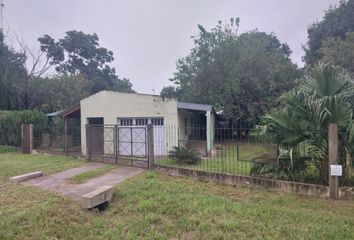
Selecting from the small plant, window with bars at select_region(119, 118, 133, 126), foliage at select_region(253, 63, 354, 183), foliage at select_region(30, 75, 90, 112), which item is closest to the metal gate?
window with bars at select_region(119, 118, 133, 126)

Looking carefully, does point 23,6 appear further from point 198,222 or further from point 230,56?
point 198,222

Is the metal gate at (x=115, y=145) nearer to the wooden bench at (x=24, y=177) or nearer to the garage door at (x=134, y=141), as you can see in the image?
the garage door at (x=134, y=141)

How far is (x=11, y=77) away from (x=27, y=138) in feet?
30.2

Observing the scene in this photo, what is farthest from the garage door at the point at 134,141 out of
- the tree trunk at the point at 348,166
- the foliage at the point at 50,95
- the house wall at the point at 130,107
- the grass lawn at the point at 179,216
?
the foliage at the point at 50,95

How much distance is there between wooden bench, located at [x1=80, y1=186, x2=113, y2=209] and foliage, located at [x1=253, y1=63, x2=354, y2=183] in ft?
12.6

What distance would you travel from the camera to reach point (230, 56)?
23.2 metres

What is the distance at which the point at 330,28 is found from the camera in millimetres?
26375

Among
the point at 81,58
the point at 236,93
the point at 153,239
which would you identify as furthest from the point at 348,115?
the point at 81,58

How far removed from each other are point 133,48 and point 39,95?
9739mm

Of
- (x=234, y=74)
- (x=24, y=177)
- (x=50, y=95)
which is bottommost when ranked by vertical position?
(x=24, y=177)

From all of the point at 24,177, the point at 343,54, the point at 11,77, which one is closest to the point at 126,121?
the point at 24,177

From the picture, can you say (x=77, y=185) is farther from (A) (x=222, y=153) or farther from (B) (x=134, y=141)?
(B) (x=134, y=141)

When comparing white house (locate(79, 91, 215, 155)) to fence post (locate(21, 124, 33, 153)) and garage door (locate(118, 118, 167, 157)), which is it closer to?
garage door (locate(118, 118, 167, 157))

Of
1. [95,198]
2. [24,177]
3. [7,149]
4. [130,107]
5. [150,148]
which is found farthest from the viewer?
[7,149]
